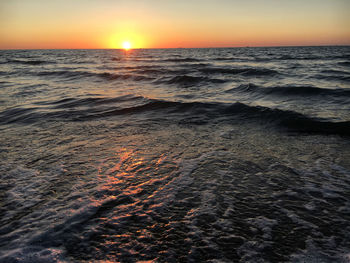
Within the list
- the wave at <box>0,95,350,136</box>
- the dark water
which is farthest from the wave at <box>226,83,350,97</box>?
the dark water

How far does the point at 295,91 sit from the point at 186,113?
583cm

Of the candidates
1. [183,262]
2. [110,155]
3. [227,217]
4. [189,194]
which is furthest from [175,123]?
[183,262]

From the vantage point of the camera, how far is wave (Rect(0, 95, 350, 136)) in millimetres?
5711

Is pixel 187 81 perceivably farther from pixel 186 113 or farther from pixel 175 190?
pixel 175 190

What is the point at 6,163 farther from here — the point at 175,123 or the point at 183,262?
the point at 175,123

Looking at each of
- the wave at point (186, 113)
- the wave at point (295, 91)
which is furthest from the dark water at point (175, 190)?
the wave at point (295, 91)

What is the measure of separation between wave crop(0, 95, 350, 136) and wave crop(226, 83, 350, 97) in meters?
3.51

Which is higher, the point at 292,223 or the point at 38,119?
the point at 38,119

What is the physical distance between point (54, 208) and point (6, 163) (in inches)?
67.1

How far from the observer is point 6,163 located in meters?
3.63

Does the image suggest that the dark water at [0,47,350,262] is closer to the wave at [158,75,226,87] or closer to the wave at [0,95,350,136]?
the wave at [0,95,350,136]

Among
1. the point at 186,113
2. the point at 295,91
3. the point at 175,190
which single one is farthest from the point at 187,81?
the point at 175,190

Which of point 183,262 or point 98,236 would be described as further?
point 98,236

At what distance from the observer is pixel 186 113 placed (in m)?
7.11
